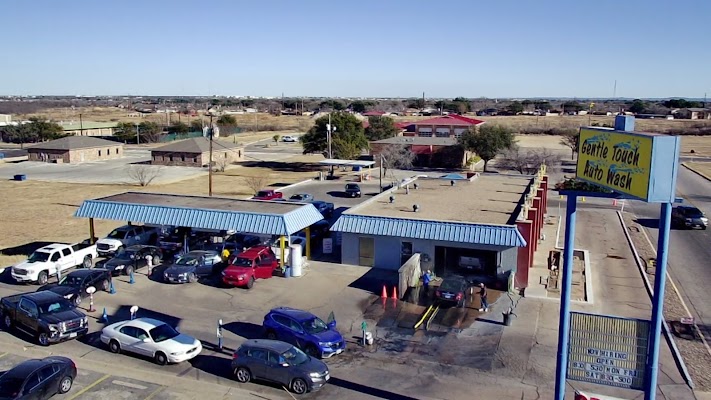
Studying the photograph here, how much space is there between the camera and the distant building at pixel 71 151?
77438 millimetres

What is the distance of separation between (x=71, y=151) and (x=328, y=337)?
68.8 m

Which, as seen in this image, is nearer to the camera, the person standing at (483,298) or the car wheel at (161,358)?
the car wheel at (161,358)

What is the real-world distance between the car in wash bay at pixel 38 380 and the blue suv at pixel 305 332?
20.2 feet

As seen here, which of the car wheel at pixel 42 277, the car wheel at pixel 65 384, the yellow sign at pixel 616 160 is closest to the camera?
the yellow sign at pixel 616 160

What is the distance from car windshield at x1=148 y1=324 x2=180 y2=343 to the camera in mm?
18781

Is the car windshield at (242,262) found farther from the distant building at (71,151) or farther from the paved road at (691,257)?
the distant building at (71,151)

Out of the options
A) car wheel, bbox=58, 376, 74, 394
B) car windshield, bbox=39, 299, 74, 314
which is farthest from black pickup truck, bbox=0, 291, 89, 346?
car wheel, bbox=58, 376, 74, 394

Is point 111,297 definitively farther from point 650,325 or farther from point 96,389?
point 650,325

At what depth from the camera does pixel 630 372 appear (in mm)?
14141

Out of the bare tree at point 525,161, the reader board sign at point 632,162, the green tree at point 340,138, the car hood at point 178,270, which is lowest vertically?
the car hood at point 178,270

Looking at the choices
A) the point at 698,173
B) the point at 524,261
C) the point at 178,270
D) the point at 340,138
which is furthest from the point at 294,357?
the point at 698,173

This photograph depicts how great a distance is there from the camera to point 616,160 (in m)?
13.0

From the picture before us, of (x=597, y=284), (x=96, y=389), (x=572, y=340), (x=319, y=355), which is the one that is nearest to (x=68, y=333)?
(x=96, y=389)

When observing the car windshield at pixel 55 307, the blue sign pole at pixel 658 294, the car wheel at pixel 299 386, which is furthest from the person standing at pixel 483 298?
the car windshield at pixel 55 307
